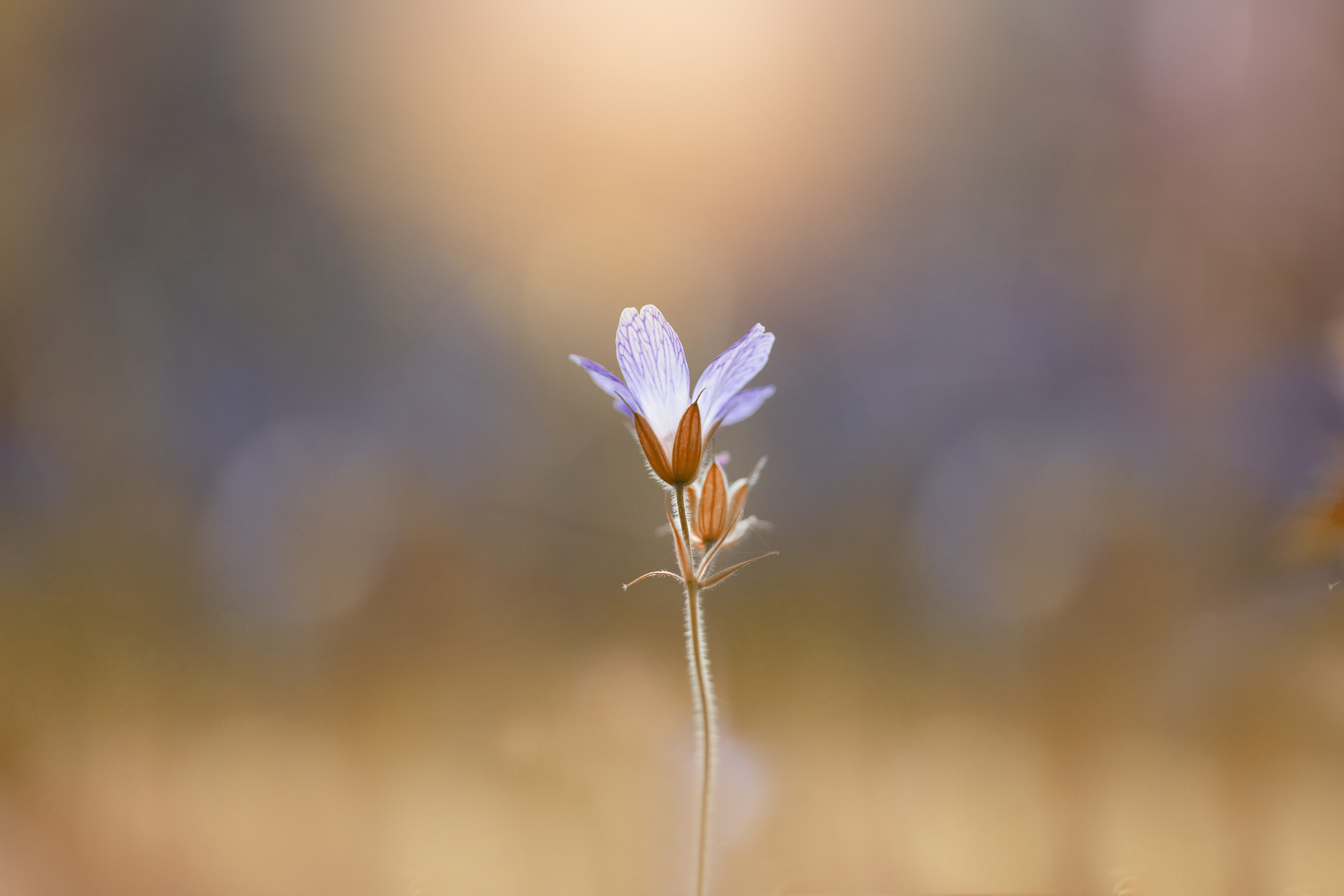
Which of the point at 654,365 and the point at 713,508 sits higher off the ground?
the point at 654,365

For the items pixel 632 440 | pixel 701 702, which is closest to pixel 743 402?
pixel 701 702

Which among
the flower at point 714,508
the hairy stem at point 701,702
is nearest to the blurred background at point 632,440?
the hairy stem at point 701,702

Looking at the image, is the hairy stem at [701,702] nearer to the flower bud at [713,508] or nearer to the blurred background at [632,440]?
the flower bud at [713,508]

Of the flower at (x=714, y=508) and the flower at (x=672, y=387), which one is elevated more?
the flower at (x=672, y=387)

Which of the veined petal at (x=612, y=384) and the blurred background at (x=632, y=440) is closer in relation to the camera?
the veined petal at (x=612, y=384)

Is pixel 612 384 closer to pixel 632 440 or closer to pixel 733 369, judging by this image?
pixel 733 369

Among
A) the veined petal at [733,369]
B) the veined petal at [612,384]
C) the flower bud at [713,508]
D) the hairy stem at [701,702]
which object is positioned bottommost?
the hairy stem at [701,702]

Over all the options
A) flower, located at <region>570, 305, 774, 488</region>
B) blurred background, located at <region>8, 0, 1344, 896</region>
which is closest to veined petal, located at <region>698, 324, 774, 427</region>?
flower, located at <region>570, 305, 774, 488</region>

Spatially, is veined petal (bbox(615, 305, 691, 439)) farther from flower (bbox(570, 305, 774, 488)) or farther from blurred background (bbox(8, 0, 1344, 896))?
blurred background (bbox(8, 0, 1344, 896))
